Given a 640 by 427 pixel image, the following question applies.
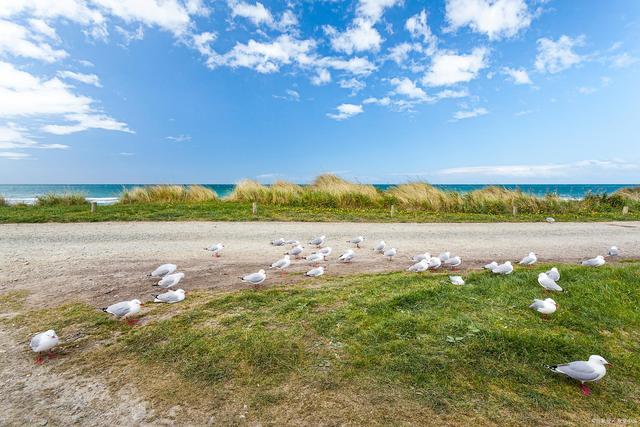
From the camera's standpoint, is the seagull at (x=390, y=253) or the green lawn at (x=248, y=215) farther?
the green lawn at (x=248, y=215)

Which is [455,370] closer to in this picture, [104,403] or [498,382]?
[498,382]

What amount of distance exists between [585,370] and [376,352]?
2.10 meters

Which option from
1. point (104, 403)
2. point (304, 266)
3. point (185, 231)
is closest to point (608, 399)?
point (104, 403)

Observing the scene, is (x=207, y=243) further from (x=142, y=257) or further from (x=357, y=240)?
(x=357, y=240)

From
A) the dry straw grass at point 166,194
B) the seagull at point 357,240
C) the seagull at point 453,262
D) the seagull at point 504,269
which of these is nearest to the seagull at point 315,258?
the seagull at point 357,240

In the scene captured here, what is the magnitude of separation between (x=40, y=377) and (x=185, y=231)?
9.35m

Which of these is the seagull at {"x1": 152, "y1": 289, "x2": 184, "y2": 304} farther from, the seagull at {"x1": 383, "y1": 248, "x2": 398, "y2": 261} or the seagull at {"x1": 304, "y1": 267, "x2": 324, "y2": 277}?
the seagull at {"x1": 383, "y1": 248, "x2": 398, "y2": 261}

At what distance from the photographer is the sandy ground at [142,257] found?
3.52 m

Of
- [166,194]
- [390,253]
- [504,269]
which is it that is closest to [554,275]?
[504,269]

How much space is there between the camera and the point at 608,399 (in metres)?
3.48

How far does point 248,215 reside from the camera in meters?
16.9

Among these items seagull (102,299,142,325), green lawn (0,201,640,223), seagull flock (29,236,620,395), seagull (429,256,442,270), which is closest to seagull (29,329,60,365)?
seagull flock (29,236,620,395)

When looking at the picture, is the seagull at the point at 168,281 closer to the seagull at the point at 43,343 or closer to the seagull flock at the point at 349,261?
the seagull flock at the point at 349,261

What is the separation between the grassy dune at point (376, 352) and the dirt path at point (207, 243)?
4.67ft
